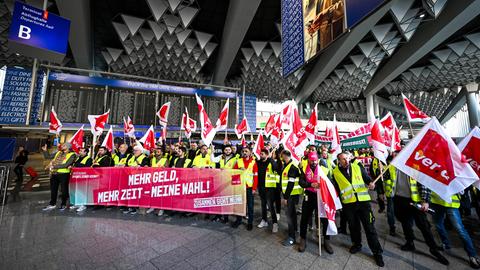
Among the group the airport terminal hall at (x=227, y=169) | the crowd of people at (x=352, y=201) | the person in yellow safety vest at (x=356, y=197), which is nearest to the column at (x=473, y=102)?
the airport terminal hall at (x=227, y=169)

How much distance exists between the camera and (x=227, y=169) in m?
4.43

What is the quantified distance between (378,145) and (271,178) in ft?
8.02

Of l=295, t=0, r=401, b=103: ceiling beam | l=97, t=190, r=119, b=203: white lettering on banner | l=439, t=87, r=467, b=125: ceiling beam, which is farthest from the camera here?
l=439, t=87, r=467, b=125: ceiling beam

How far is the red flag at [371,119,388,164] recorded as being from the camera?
3.92 metres

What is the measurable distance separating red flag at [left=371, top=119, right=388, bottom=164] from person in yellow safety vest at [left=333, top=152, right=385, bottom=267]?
0.97 m

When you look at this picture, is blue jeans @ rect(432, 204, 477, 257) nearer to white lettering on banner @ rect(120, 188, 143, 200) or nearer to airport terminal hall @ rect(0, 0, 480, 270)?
airport terminal hall @ rect(0, 0, 480, 270)

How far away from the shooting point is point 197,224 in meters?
4.34

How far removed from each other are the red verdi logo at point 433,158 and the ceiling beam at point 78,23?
1070 centimetres

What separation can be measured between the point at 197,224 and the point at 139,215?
1762 millimetres

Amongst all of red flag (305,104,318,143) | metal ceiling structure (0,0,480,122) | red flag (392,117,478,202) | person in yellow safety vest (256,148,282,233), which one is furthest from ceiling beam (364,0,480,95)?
person in yellow safety vest (256,148,282,233)

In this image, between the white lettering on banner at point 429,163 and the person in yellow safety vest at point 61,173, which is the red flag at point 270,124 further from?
the person in yellow safety vest at point 61,173

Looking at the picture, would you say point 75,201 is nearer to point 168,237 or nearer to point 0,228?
point 0,228

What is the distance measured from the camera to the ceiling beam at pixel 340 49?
7.65 meters

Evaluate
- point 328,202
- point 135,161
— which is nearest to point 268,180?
point 328,202
